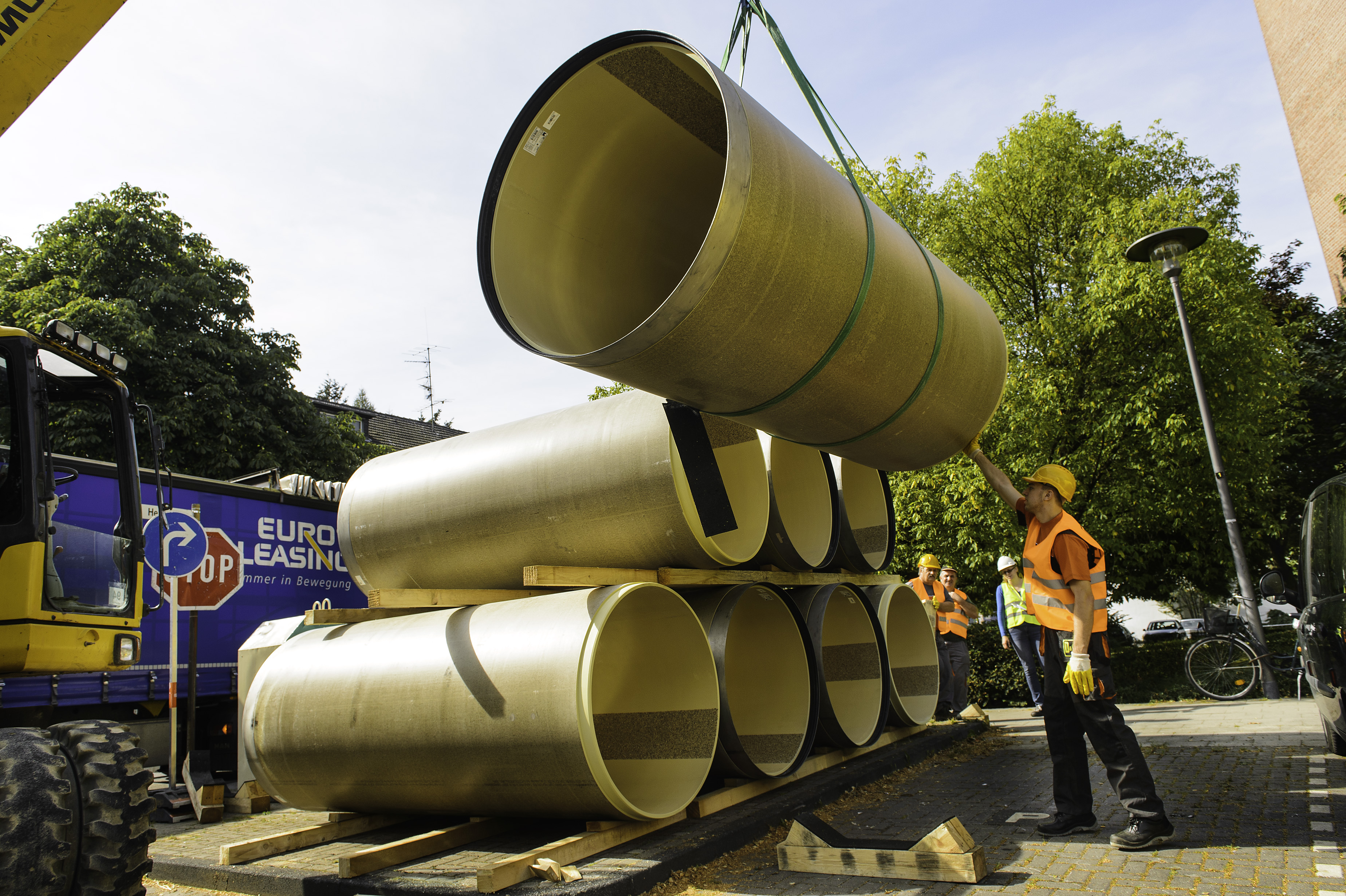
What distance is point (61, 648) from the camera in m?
3.96

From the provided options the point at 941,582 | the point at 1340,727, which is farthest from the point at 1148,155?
the point at 1340,727

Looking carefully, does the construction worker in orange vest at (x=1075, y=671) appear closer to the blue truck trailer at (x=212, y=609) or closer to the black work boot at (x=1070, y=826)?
the black work boot at (x=1070, y=826)

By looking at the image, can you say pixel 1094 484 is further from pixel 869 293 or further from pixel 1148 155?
pixel 869 293

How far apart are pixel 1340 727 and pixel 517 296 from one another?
17.6ft

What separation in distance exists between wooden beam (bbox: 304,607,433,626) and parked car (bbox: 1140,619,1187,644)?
100ft

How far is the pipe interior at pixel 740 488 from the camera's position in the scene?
530 cm

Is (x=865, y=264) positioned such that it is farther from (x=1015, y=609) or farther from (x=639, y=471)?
(x=1015, y=609)

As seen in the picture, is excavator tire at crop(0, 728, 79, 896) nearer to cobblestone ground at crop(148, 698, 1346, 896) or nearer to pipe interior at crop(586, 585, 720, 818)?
cobblestone ground at crop(148, 698, 1346, 896)

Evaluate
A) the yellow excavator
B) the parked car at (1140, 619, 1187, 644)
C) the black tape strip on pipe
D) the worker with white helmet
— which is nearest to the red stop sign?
the yellow excavator

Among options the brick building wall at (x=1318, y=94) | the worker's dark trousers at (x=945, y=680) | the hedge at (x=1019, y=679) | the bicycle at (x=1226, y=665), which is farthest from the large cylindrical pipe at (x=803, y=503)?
the brick building wall at (x=1318, y=94)

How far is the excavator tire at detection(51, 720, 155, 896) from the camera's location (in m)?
3.10

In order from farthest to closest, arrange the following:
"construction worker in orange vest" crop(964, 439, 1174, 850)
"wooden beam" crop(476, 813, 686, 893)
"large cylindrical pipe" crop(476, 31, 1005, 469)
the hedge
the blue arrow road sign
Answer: the hedge
the blue arrow road sign
"construction worker in orange vest" crop(964, 439, 1174, 850)
"wooden beam" crop(476, 813, 686, 893)
"large cylindrical pipe" crop(476, 31, 1005, 469)

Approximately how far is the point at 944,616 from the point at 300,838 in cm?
713

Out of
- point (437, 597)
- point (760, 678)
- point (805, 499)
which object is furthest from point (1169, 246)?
point (437, 597)
